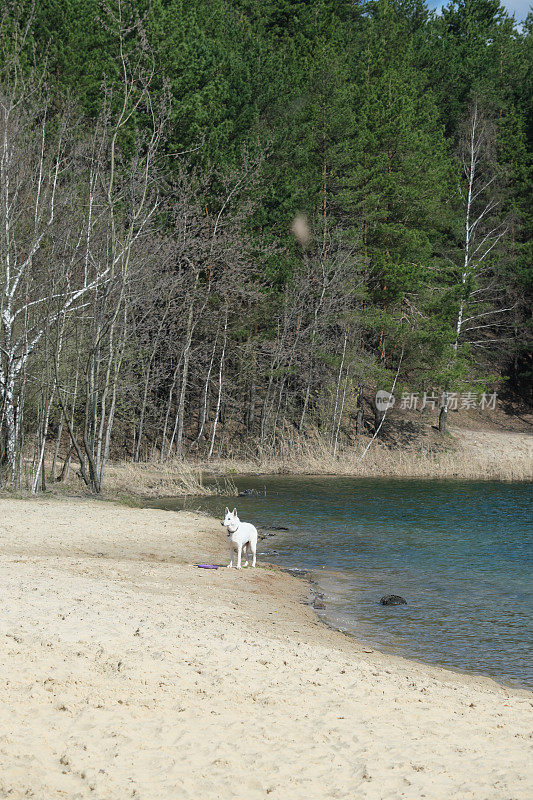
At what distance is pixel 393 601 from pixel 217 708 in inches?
280

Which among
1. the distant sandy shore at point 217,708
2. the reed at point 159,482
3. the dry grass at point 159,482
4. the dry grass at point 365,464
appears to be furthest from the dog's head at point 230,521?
the dry grass at point 365,464

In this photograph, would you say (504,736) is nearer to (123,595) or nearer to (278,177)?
(123,595)

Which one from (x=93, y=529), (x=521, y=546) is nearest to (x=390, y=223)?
(x=521, y=546)

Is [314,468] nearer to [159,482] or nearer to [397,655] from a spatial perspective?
[159,482]

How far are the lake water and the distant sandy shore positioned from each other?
128cm

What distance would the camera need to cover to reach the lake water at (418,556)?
11883mm

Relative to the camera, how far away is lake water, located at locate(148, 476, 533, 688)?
11.9 meters

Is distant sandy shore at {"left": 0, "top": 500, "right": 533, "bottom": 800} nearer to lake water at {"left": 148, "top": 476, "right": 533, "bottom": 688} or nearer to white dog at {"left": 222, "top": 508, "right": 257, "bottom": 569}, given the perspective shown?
lake water at {"left": 148, "top": 476, "right": 533, "bottom": 688}

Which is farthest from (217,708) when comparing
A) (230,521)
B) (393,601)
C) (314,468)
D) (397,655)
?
(314,468)

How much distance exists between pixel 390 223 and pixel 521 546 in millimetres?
25402

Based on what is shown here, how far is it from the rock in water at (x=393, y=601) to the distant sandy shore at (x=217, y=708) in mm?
2381

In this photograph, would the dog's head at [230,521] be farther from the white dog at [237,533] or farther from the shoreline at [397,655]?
the shoreline at [397,655]

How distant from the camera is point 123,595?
10656 millimetres

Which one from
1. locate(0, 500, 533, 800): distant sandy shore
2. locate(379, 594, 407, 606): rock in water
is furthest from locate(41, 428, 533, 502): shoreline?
locate(0, 500, 533, 800): distant sandy shore
